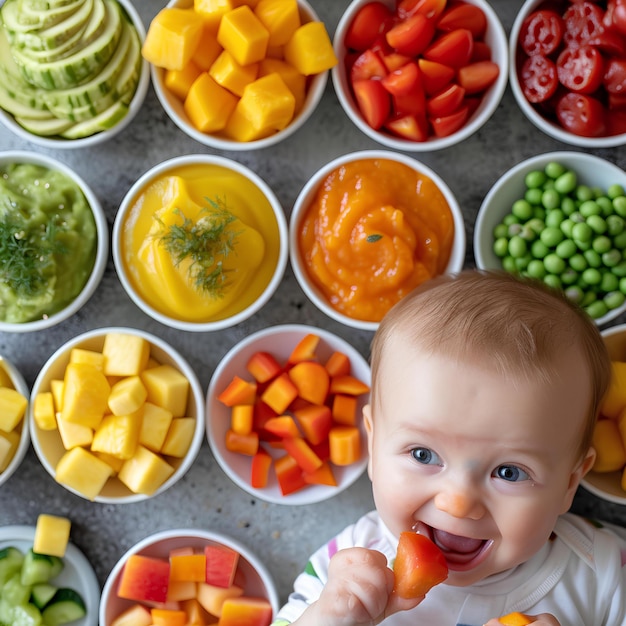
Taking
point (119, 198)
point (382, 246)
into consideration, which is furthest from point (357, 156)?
point (119, 198)

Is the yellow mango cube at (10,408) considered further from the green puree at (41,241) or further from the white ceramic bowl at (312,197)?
the white ceramic bowl at (312,197)

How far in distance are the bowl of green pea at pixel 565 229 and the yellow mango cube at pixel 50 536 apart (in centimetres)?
155

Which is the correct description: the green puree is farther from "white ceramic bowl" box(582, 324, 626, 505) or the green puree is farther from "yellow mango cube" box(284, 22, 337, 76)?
"white ceramic bowl" box(582, 324, 626, 505)

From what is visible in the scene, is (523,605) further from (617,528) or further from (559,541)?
(617,528)

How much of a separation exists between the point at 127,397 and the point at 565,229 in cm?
139

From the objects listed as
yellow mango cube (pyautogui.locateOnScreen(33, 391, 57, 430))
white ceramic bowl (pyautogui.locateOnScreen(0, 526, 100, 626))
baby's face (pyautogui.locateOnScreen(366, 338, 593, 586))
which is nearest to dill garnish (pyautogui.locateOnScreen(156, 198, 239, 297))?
yellow mango cube (pyautogui.locateOnScreen(33, 391, 57, 430))

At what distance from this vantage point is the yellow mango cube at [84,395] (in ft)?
7.74

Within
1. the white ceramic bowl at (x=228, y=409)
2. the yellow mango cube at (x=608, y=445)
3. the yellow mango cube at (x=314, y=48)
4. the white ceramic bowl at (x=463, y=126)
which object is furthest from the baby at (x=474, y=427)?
the yellow mango cube at (x=314, y=48)

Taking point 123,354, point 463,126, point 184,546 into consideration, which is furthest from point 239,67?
point 184,546

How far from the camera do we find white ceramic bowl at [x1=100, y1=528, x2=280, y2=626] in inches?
98.4

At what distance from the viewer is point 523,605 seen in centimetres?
214

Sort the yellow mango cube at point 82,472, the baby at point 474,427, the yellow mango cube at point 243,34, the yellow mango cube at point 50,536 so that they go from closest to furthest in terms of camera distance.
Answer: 1. the baby at point 474,427
2. the yellow mango cube at point 243,34
3. the yellow mango cube at point 82,472
4. the yellow mango cube at point 50,536

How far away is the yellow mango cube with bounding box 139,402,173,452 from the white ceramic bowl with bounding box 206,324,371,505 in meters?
0.13

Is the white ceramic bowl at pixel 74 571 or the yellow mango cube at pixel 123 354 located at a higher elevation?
the yellow mango cube at pixel 123 354
